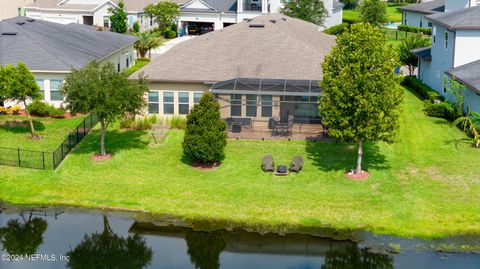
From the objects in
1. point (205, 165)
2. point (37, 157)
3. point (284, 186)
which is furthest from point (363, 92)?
point (37, 157)

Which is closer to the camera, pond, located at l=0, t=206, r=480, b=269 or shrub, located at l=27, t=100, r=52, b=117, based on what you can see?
pond, located at l=0, t=206, r=480, b=269

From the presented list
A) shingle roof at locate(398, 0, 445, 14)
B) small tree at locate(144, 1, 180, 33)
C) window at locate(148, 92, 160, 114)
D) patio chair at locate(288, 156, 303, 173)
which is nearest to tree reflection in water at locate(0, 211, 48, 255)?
patio chair at locate(288, 156, 303, 173)

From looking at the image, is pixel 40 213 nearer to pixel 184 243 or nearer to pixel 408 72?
pixel 184 243

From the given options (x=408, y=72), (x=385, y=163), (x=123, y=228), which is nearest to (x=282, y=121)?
(x=385, y=163)

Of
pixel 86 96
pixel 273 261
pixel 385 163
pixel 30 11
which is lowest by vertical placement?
pixel 273 261

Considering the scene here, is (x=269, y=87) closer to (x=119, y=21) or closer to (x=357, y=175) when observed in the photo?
(x=357, y=175)

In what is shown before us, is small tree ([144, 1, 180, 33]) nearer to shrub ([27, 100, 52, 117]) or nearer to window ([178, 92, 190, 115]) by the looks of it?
shrub ([27, 100, 52, 117])

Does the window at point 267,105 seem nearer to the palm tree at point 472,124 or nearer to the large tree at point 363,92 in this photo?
the large tree at point 363,92
